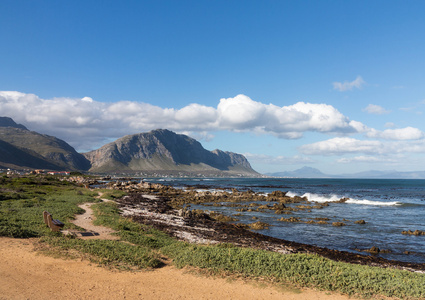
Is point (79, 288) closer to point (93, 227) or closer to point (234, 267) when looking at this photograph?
point (234, 267)

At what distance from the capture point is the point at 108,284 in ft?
37.9

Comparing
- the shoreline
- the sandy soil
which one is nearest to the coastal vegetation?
the sandy soil

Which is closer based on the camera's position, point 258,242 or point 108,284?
point 108,284

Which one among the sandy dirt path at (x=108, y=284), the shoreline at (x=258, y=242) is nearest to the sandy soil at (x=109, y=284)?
the sandy dirt path at (x=108, y=284)

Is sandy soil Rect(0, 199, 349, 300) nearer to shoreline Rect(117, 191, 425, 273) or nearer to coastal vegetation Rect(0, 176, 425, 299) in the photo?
coastal vegetation Rect(0, 176, 425, 299)

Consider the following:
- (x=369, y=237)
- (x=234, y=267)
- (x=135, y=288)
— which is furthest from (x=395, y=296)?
(x=369, y=237)

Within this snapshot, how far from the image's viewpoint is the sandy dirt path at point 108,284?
10664 mm

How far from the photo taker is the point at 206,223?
105ft

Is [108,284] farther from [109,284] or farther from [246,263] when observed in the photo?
[246,263]

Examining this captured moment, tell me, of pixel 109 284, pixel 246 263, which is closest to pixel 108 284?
pixel 109 284

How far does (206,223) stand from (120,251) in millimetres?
17414

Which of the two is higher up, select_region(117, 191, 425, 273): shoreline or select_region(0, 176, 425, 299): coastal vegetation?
select_region(0, 176, 425, 299): coastal vegetation

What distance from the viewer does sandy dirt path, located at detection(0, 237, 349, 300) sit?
420 inches

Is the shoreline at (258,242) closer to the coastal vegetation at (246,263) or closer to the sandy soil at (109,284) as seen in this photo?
the coastal vegetation at (246,263)
